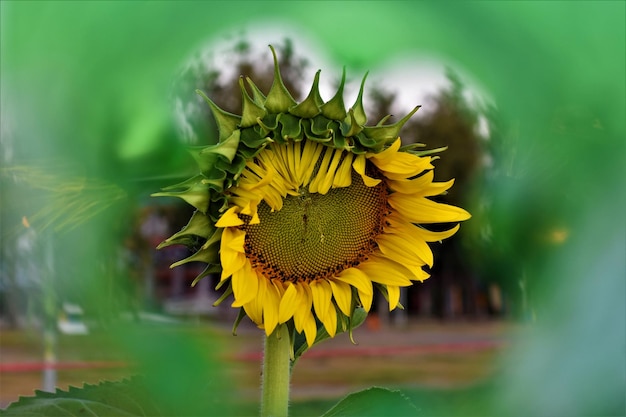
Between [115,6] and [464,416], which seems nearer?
[115,6]

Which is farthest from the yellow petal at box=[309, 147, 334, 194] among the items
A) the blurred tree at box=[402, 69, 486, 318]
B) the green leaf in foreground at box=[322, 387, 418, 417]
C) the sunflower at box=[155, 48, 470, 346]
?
the blurred tree at box=[402, 69, 486, 318]

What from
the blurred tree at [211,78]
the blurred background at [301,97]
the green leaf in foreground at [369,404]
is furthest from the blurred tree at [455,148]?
the green leaf in foreground at [369,404]

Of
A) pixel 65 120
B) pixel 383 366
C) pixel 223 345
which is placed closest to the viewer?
pixel 65 120

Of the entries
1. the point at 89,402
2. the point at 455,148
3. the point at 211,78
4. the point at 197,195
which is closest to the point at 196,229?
the point at 197,195

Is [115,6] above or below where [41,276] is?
above

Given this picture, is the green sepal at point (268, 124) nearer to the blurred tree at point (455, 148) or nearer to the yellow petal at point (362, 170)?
the yellow petal at point (362, 170)

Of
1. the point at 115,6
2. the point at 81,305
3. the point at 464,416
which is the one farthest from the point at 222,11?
the point at 464,416

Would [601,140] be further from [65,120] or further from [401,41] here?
[65,120]

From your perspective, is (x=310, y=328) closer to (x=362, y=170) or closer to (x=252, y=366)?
(x=362, y=170)
